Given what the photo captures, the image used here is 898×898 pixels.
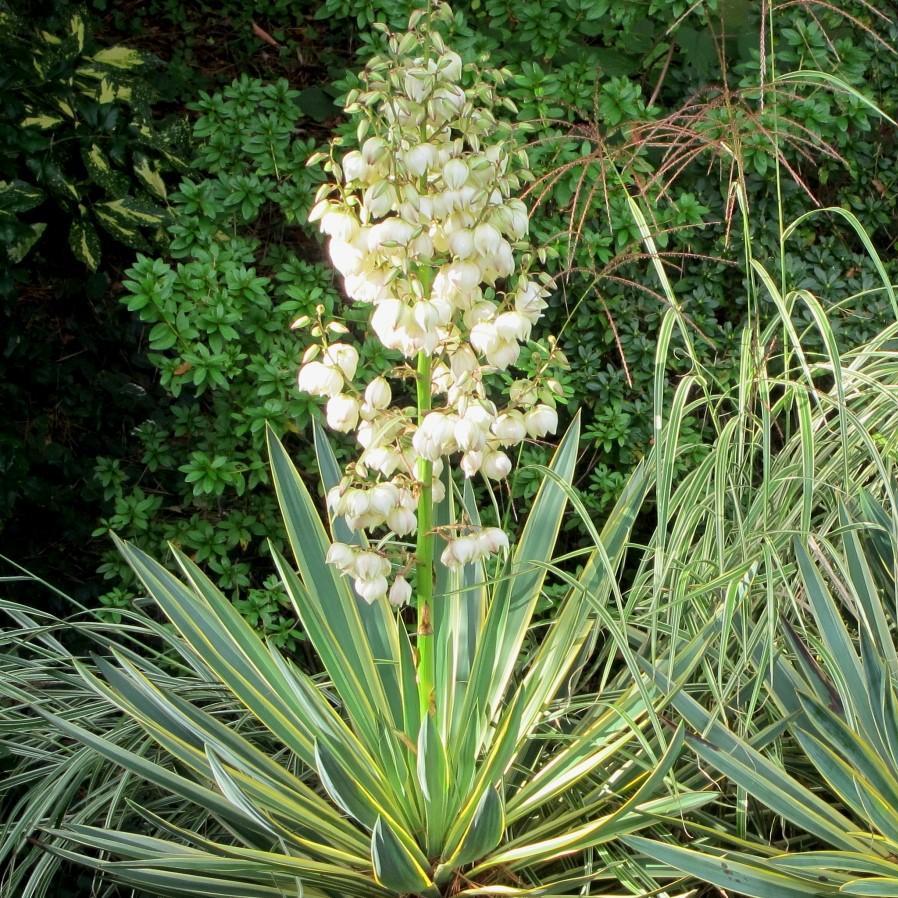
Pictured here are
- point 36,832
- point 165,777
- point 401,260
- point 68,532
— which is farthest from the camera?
point 68,532

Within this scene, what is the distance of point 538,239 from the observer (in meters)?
2.76

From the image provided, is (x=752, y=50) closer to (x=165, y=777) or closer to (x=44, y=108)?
(x=44, y=108)

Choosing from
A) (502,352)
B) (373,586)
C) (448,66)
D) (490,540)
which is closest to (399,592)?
(373,586)

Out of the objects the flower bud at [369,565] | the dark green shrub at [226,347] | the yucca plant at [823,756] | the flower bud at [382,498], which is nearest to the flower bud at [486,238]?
the flower bud at [382,498]

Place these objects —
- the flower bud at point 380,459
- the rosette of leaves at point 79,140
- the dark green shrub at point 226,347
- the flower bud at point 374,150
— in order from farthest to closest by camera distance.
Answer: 1. the dark green shrub at point 226,347
2. the rosette of leaves at point 79,140
3. the flower bud at point 380,459
4. the flower bud at point 374,150

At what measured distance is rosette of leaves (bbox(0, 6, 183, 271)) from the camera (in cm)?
247

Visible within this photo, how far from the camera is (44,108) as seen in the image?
255cm

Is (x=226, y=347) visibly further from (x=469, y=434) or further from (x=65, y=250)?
(x=469, y=434)

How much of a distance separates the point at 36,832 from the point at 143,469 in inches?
42.4

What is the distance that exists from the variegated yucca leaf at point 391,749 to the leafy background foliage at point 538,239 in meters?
0.60

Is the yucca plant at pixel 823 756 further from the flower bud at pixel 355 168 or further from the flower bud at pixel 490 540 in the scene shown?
the flower bud at pixel 355 168

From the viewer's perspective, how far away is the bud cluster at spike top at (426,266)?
1420 millimetres

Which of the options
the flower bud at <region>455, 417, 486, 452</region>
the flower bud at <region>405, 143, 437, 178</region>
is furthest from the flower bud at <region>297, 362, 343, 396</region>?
the flower bud at <region>405, 143, 437, 178</region>

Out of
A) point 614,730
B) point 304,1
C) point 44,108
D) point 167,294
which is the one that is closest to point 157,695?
point 614,730
